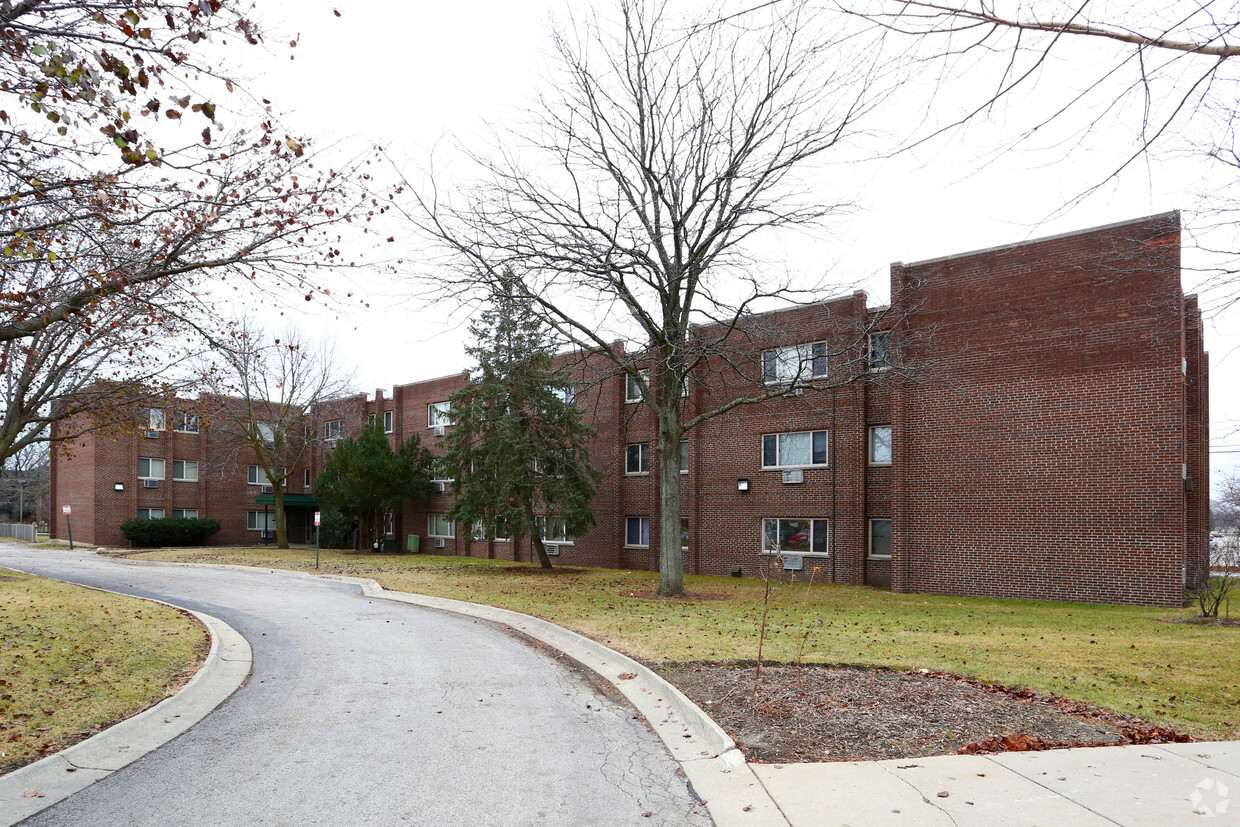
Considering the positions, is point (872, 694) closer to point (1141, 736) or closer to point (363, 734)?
point (1141, 736)

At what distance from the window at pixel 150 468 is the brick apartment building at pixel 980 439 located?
Result: 2466 centimetres

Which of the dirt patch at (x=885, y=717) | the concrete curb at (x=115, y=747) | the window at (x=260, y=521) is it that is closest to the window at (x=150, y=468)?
the window at (x=260, y=521)

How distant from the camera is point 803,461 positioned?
24.4 metres

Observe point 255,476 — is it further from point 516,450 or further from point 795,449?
point 795,449

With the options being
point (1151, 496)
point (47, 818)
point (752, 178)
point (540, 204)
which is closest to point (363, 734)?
point (47, 818)

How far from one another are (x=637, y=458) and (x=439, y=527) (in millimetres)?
13477

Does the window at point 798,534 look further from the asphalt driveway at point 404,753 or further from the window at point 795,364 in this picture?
the asphalt driveway at point 404,753

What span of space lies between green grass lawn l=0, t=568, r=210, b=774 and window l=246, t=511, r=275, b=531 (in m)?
32.8

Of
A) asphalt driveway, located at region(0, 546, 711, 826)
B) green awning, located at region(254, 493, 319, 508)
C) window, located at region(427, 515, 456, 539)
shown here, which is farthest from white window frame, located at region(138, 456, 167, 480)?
asphalt driveway, located at region(0, 546, 711, 826)

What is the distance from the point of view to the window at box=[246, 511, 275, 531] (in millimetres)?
47219

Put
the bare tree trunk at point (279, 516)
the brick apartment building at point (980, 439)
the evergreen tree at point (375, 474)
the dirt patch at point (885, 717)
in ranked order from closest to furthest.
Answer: the dirt patch at point (885, 717)
the brick apartment building at point (980, 439)
the evergreen tree at point (375, 474)
the bare tree trunk at point (279, 516)

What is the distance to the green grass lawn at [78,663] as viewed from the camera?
698 centimetres

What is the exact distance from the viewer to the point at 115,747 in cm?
662

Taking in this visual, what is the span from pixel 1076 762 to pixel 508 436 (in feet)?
70.2
